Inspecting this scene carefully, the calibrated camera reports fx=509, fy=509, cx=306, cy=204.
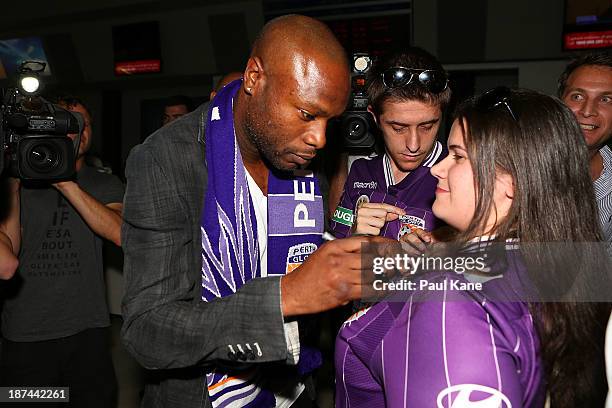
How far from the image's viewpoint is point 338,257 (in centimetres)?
98

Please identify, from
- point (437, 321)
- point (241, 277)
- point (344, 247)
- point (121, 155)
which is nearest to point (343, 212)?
point (241, 277)

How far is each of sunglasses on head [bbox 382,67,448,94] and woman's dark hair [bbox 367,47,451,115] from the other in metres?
0.01

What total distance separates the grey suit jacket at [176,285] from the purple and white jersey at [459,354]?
258 mm

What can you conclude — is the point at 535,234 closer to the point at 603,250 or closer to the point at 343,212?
the point at 603,250

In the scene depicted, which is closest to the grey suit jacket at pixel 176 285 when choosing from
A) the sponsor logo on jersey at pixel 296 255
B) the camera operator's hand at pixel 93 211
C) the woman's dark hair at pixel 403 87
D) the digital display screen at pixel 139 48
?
the sponsor logo on jersey at pixel 296 255

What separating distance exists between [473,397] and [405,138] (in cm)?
126

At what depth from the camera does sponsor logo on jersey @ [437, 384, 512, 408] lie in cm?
80

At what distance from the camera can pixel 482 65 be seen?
5809 mm

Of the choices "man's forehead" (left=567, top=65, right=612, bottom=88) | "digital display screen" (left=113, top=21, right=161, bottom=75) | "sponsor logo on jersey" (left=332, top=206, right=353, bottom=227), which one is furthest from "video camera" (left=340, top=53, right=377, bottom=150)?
"digital display screen" (left=113, top=21, right=161, bottom=75)

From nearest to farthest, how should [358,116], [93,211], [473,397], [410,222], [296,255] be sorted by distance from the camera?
1. [473,397]
2. [296,255]
3. [410,222]
4. [358,116]
5. [93,211]

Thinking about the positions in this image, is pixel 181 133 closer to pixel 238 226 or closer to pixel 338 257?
pixel 238 226

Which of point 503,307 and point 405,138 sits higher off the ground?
point 405,138

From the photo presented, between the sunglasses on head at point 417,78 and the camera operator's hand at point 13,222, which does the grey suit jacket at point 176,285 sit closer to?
the sunglasses on head at point 417,78

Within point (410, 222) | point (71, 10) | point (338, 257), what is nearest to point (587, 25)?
point (410, 222)
